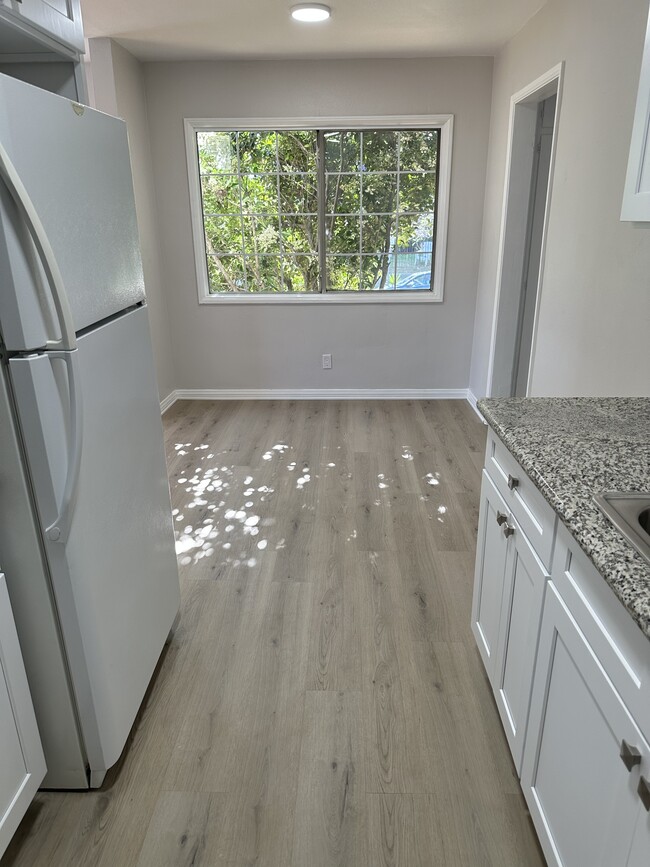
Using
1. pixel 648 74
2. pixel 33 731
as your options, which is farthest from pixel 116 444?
pixel 648 74

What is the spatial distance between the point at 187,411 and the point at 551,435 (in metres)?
3.65

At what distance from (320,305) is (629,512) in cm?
382

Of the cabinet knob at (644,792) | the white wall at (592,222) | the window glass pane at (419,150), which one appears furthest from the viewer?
the window glass pane at (419,150)

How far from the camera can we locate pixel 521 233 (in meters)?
3.83

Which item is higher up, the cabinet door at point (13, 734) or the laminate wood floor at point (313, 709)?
the cabinet door at point (13, 734)

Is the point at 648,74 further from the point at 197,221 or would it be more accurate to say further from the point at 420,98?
the point at 197,221

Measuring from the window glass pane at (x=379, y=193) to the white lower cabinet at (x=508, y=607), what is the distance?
3.33 m

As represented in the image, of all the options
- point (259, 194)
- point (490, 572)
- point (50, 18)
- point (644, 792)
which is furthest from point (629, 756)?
point (259, 194)

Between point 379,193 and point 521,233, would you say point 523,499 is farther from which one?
point 379,193

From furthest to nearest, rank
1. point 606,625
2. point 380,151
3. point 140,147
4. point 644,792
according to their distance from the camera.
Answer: point 380,151
point 140,147
point 606,625
point 644,792

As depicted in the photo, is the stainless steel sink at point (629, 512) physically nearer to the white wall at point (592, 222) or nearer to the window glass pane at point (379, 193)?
the white wall at point (592, 222)

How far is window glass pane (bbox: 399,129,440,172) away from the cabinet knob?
14.4ft

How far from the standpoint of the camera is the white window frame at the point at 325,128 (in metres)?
4.29

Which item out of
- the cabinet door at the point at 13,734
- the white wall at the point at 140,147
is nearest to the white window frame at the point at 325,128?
the white wall at the point at 140,147
